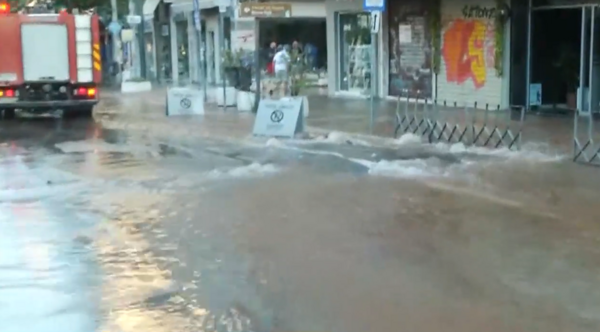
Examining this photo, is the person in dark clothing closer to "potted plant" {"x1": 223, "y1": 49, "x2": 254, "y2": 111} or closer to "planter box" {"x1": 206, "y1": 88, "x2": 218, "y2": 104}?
"planter box" {"x1": 206, "y1": 88, "x2": 218, "y2": 104}

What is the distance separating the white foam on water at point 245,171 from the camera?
13297 millimetres

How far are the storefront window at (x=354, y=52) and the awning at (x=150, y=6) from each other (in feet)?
66.7

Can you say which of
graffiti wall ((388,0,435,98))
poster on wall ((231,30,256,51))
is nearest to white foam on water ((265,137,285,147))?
graffiti wall ((388,0,435,98))

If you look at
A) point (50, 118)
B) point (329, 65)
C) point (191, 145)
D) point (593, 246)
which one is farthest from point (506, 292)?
point (329, 65)

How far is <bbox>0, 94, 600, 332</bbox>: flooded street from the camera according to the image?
672cm

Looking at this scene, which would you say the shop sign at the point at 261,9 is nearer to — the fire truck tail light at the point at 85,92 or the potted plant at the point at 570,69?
the fire truck tail light at the point at 85,92

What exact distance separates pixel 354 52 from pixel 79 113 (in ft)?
29.9

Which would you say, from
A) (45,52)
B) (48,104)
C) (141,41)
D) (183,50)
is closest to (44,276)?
(48,104)

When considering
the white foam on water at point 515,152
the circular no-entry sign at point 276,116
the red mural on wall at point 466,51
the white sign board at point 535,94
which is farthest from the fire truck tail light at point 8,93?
the white sign board at point 535,94

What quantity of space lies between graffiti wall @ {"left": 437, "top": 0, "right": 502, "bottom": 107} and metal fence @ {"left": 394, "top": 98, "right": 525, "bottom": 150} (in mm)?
569

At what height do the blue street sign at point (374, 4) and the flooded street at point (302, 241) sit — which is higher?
the blue street sign at point (374, 4)

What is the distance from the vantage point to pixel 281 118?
18.4 metres

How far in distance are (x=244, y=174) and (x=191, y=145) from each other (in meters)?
4.21

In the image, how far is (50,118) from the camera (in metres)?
25.0
